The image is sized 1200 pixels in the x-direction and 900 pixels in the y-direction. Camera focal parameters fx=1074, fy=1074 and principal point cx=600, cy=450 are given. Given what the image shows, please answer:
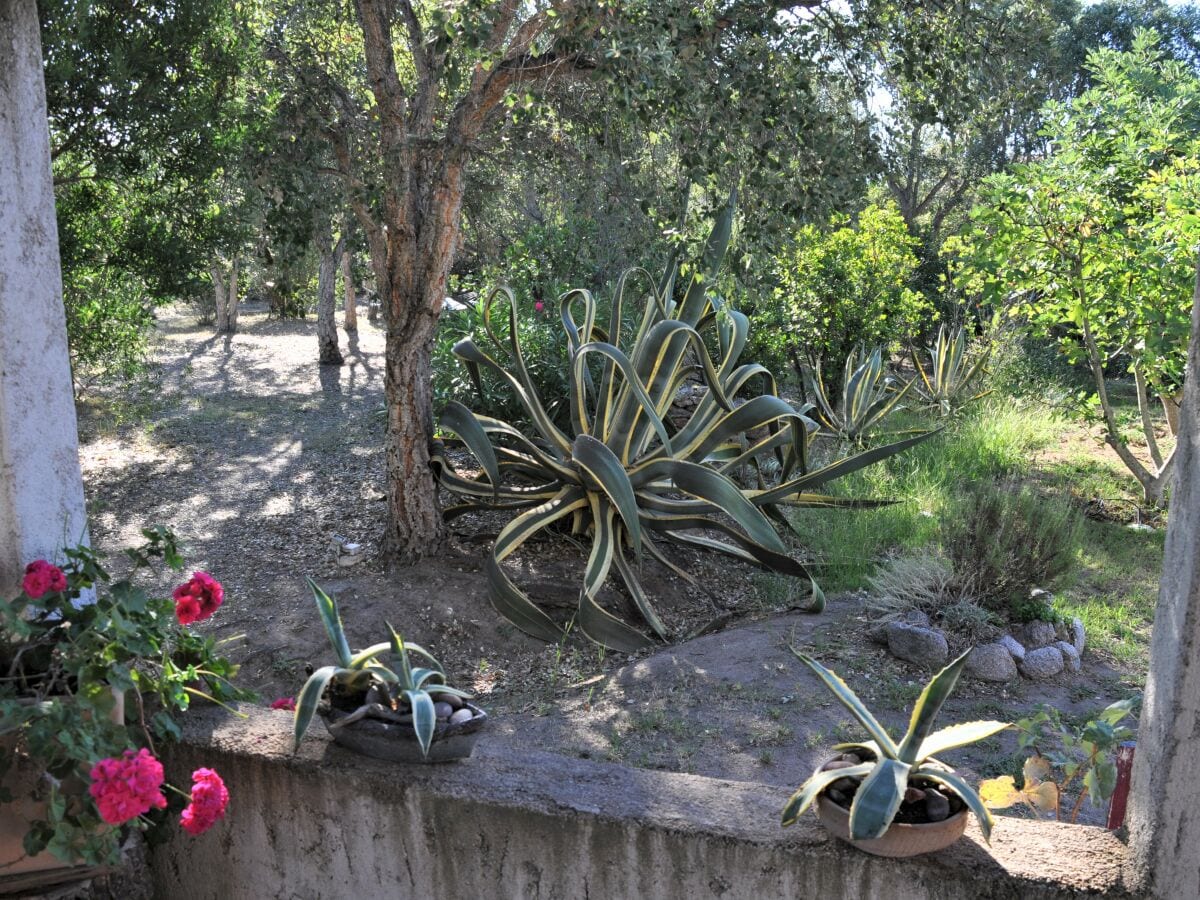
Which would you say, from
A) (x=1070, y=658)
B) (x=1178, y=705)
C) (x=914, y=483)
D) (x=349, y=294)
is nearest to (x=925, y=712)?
(x=1178, y=705)

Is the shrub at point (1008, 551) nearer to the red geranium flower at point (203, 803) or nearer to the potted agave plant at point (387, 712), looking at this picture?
the potted agave plant at point (387, 712)

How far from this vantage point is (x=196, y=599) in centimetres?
214

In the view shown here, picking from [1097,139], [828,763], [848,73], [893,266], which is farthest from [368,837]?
[893,266]

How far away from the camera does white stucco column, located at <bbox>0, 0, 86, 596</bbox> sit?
2.03 metres

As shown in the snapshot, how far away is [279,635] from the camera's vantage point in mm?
4797

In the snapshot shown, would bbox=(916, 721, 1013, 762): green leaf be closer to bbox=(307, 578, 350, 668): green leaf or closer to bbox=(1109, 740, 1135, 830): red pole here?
bbox=(1109, 740, 1135, 830): red pole

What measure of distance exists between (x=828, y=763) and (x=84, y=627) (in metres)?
1.36

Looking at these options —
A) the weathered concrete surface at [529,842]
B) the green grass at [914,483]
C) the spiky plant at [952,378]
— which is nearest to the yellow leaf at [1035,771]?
the weathered concrete surface at [529,842]

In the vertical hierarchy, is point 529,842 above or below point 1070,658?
above

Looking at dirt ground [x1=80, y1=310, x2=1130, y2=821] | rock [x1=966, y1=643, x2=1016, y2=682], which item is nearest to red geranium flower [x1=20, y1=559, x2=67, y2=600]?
dirt ground [x1=80, y1=310, x2=1130, y2=821]

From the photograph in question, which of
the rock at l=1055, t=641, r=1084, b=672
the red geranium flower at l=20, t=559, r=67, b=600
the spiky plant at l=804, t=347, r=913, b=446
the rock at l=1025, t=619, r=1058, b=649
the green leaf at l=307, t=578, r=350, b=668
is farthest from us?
the spiky plant at l=804, t=347, r=913, b=446

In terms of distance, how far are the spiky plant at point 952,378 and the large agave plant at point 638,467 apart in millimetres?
4303

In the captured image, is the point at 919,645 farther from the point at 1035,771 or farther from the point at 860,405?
the point at 860,405

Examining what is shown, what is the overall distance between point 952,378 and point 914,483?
3235 mm
